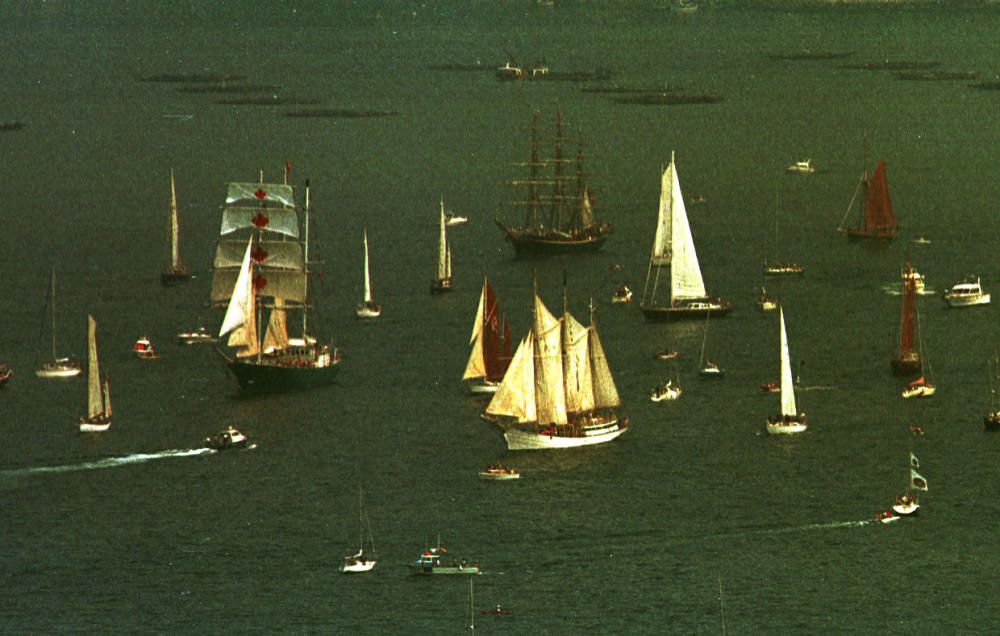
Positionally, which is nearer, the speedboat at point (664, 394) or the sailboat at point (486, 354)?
the speedboat at point (664, 394)

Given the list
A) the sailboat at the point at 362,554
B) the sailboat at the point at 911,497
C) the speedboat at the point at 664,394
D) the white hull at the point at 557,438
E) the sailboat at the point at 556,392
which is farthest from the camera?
the speedboat at the point at 664,394

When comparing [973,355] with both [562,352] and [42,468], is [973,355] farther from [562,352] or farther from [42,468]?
[42,468]

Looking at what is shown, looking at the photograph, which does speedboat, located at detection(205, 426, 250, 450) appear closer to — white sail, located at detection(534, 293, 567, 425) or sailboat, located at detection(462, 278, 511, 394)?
sailboat, located at detection(462, 278, 511, 394)

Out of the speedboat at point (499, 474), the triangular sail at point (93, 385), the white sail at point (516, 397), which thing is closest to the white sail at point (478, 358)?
the white sail at point (516, 397)

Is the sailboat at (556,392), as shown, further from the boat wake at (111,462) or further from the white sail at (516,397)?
the boat wake at (111,462)

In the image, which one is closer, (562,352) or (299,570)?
(299,570)

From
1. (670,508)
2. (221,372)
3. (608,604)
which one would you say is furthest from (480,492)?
(221,372)
